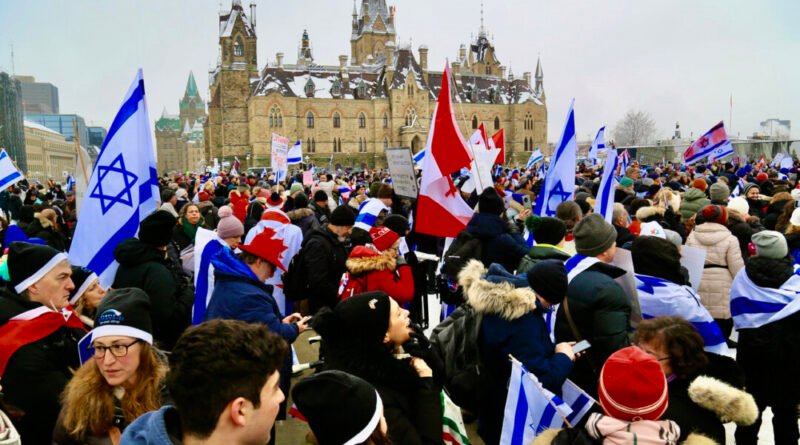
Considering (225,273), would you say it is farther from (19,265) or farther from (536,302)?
(536,302)

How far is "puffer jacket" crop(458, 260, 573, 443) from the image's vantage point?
322 cm

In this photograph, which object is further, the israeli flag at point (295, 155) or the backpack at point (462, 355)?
the israeli flag at point (295, 155)

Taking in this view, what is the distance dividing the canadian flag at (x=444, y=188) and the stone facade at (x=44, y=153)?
83297mm

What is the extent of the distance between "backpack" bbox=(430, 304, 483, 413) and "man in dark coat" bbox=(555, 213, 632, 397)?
594 mm

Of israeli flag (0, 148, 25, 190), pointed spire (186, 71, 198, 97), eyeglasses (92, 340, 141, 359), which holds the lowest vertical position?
eyeglasses (92, 340, 141, 359)

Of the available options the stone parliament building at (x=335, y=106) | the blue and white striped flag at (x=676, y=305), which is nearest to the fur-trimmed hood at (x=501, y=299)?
the blue and white striped flag at (x=676, y=305)

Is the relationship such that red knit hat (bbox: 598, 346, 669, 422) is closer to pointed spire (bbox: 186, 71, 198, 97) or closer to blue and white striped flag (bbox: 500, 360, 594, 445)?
blue and white striped flag (bbox: 500, 360, 594, 445)

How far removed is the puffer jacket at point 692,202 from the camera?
7773 mm

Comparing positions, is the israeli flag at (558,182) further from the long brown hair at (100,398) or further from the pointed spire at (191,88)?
the pointed spire at (191,88)

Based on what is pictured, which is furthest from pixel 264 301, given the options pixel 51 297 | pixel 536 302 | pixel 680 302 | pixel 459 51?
pixel 459 51

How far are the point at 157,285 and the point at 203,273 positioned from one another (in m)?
0.33

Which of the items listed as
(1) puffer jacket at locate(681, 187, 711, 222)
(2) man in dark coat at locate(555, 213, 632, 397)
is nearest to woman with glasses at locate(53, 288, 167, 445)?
(2) man in dark coat at locate(555, 213, 632, 397)

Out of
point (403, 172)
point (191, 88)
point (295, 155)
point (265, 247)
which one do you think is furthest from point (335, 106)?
point (191, 88)

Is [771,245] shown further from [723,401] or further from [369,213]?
[369,213]
